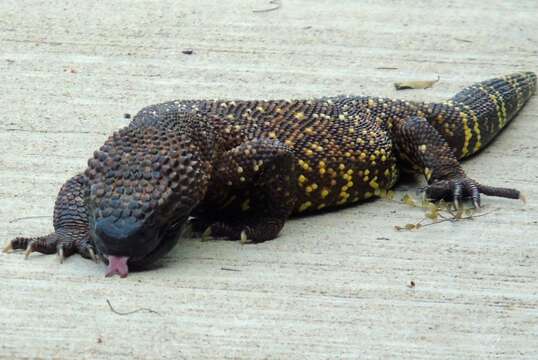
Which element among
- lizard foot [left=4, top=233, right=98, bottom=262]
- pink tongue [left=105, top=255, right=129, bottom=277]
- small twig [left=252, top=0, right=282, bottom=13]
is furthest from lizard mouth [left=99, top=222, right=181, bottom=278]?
small twig [left=252, top=0, right=282, bottom=13]

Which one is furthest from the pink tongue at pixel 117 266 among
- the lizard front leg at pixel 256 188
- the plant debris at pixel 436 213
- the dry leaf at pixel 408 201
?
the dry leaf at pixel 408 201

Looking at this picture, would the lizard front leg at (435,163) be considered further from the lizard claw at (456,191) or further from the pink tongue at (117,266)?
the pink tongue at (117,266)

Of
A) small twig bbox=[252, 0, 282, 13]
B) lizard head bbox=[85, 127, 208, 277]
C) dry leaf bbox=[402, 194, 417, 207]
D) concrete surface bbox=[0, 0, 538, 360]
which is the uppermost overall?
lizard head bbox=[85, 127, 208, 277]

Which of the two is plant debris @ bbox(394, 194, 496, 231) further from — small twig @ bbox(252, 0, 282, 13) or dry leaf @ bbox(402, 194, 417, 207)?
small twig @ bbox(252, 0, 282, 13)

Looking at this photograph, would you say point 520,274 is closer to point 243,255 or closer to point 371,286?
point 371,286

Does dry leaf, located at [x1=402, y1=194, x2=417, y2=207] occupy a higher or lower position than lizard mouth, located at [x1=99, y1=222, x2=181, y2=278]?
lower

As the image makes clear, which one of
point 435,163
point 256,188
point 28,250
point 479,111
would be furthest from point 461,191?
point 28,250

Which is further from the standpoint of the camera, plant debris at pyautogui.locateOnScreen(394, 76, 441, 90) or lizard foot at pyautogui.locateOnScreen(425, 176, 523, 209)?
plant debris at pyautogui.locateOnScreen(394, 76, 441, 90)

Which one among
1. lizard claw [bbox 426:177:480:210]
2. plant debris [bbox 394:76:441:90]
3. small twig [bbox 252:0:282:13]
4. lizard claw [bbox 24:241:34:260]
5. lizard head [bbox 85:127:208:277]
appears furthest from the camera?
small twig [bbox 252:0:282:13]
